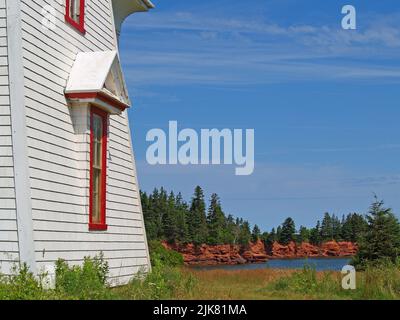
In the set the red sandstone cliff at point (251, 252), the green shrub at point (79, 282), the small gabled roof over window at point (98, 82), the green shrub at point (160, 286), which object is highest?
the small gabled roof over window at point (98, 82)

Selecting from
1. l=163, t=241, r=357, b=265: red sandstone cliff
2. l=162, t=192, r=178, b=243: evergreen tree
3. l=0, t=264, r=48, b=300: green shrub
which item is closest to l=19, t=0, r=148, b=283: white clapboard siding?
l=0, t=264, r=48, b=300: green shrub

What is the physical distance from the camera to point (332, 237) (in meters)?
50.6

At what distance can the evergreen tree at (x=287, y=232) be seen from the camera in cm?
5169

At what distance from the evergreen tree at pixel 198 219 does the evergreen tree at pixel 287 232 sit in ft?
21.6

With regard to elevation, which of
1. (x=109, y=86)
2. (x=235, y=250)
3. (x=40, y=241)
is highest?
(x=109, y=86)

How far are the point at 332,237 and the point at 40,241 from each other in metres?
41.8

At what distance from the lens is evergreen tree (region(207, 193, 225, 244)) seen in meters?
49.0

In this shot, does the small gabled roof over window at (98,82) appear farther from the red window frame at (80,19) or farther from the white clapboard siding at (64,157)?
the red window frame at (80,19)

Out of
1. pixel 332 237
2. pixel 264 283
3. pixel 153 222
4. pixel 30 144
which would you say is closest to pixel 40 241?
pixel 30 144

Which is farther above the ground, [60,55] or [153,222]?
[60,55]

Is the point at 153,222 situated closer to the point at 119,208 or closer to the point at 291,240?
the point at 291,240

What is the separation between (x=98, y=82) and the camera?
13195 mm

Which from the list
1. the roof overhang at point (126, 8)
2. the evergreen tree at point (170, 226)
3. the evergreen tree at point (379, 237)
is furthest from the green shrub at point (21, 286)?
the evergreen tree at point (170, 226)
